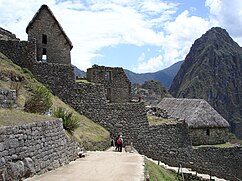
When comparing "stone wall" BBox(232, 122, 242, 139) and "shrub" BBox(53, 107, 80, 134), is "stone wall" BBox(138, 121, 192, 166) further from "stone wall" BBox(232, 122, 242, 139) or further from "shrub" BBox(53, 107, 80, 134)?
"stone wall" BBox(232, 122, 242, 139)

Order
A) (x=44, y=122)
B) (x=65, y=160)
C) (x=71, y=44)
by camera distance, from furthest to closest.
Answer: (x=71, y=44)
(x=65, y=160)
(x=44, y=122)

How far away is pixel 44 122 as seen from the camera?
1199 cm

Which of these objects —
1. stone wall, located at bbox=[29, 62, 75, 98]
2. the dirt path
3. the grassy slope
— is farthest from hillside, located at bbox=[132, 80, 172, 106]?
the dirt path

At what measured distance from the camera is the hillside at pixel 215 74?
4638 inches

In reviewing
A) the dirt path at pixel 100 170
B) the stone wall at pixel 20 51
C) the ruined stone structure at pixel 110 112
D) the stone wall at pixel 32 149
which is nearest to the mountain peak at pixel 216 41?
the ruined stone structure at pixel 110 112

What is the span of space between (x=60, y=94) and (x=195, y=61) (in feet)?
384

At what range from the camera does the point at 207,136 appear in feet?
102

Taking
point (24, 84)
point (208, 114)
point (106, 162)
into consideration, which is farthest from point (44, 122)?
point (208, 114)

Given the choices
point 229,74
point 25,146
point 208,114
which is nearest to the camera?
point 25,146

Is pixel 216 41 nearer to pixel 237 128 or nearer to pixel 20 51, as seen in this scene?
pixel 237 128

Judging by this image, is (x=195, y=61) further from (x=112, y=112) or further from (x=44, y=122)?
(x=44, y=122)

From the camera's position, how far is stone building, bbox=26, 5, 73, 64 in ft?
88.4

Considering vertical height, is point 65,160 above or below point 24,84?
below

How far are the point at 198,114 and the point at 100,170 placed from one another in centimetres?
2014
